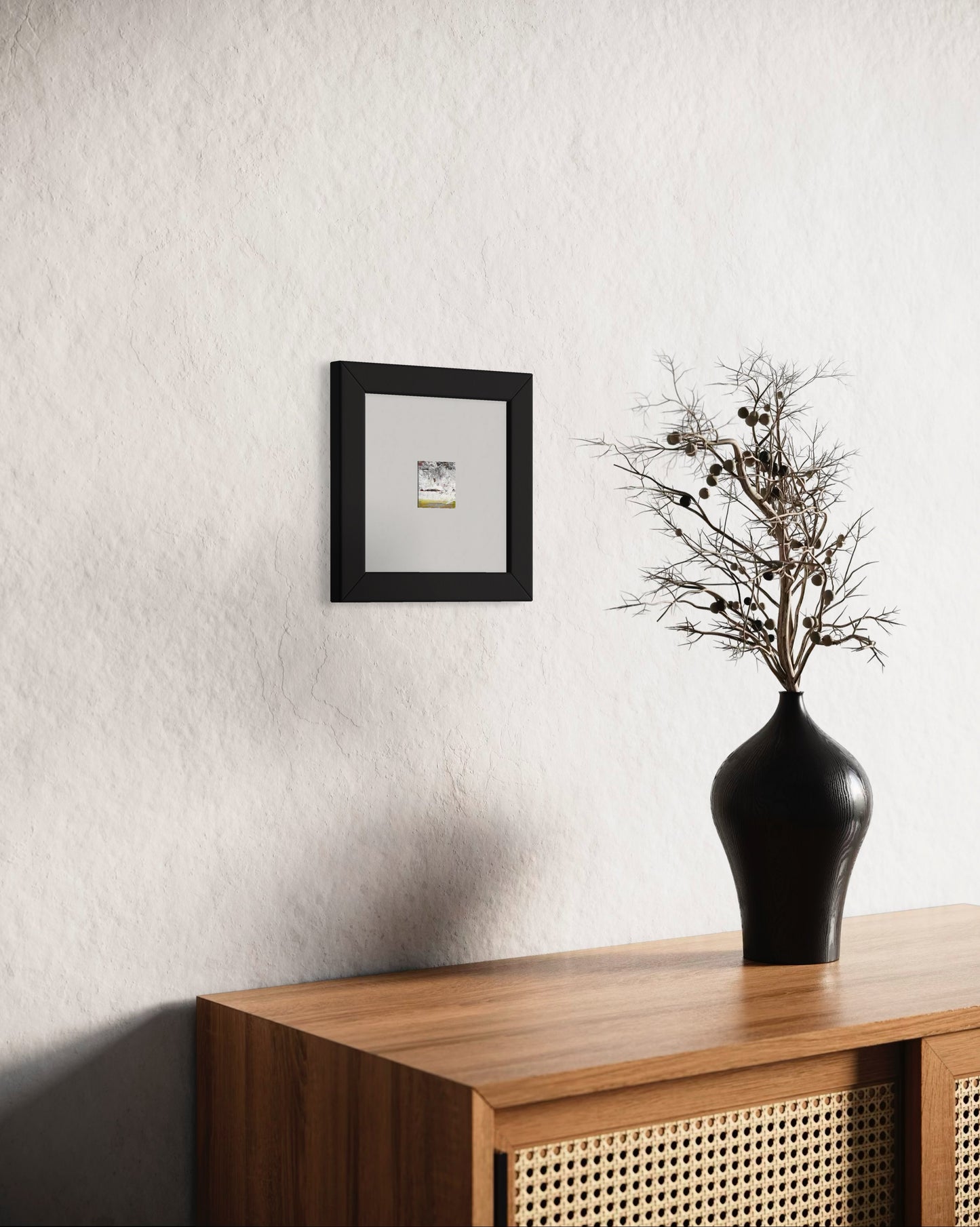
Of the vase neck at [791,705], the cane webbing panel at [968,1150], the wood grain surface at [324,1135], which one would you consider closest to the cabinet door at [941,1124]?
the cane webbing panel at [968,1150]

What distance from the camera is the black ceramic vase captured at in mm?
2051

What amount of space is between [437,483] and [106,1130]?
1.01 m

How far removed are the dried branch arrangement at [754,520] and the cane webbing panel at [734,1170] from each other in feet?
2.07

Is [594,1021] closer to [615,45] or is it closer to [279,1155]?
[279,1155]

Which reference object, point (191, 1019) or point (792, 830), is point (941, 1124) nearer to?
point (792, 830)

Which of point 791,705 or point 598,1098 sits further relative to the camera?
point 791,705

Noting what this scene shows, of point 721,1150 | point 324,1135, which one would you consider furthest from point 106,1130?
point 721,1150

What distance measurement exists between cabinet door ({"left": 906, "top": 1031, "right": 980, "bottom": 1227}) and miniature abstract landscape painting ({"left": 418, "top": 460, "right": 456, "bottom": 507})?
100 centimetres

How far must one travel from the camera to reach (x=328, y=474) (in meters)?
2.08

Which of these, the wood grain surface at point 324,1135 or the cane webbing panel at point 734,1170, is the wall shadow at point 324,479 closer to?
the wood grain surface at point 324,1135

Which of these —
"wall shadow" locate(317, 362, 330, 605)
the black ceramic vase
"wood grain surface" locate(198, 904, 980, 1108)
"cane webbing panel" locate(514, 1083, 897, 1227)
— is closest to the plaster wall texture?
"wall shadow" locate(317, 362, 330, 605)

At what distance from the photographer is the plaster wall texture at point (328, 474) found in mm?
1875

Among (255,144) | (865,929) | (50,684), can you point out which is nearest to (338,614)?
(50,684)

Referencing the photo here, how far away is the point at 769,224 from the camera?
98.3 inches
